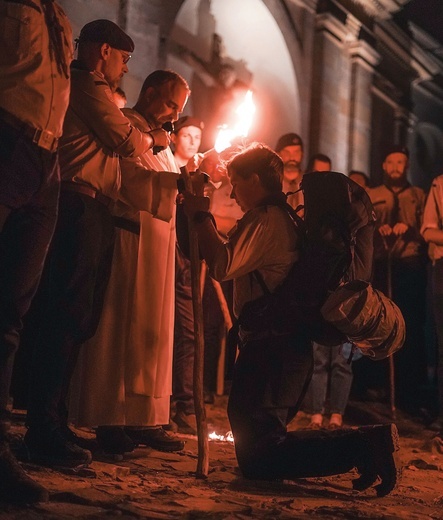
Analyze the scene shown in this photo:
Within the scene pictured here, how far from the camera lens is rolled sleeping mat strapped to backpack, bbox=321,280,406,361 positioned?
12.8 feet

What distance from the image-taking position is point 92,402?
4.46m

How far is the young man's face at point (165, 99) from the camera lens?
4.90 metres

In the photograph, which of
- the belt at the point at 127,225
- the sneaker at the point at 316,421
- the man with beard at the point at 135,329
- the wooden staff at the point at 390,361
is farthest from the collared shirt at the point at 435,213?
the belt at the point at 127,225

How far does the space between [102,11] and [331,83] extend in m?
5.68

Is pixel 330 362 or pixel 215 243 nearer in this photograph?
pixel 215 243

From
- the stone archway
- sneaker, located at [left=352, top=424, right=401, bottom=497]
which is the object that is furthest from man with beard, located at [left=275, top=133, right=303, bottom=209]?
sneaker, located at [left=352, top=424, right=401, bottom=497]

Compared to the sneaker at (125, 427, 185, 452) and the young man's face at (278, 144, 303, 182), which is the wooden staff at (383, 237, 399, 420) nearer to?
the young man's face at (278, 144, 303, 182)

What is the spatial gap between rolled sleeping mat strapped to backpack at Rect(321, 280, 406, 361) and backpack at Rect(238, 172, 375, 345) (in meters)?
0.13

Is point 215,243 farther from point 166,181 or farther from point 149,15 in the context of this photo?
point 149,15

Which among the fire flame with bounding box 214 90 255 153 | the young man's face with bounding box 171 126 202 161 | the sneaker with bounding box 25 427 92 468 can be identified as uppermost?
the young man's face with bounding box 171 126 202 161

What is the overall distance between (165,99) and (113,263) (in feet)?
3.53

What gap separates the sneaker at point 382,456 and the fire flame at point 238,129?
5.90 feet

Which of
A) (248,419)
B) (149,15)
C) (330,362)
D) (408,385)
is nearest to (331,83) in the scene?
(149,15)

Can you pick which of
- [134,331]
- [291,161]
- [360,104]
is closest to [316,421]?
[291,161]
